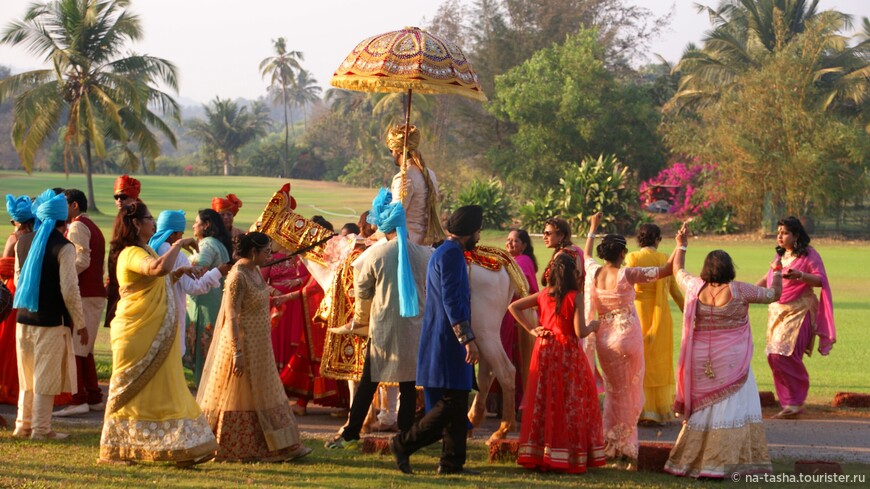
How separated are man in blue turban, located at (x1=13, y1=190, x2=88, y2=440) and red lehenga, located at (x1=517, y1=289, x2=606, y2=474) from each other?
3.21 meters

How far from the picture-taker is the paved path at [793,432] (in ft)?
23.2

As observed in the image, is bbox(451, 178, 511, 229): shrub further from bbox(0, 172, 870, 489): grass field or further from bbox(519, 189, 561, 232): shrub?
bbox(0, 172, 870, 489): grass field

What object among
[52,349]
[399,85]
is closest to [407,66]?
[399,85]

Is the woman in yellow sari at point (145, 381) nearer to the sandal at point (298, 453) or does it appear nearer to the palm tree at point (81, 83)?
the sandal at point (298, 453)

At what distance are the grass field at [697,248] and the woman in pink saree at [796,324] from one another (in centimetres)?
103

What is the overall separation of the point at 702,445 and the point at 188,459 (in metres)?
3.21

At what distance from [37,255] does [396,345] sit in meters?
2.57

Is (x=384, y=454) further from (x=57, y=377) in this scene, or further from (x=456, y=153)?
(x=456, y=153)

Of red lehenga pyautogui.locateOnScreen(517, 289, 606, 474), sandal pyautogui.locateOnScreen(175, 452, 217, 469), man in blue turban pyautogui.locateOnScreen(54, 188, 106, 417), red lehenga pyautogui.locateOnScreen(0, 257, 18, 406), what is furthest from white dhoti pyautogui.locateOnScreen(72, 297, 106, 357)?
red lehenga pyautogui.locateOnScreen(517, 289, 606, 474)

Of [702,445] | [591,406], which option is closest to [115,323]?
[591,406]

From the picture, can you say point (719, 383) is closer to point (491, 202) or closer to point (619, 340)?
point (619, 340)

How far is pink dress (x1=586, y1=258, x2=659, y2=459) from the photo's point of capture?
6.90 meters

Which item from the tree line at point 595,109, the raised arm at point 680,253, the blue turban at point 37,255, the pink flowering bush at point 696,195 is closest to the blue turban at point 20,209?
the blue turban at point 37,255

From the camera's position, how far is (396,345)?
6.81m
